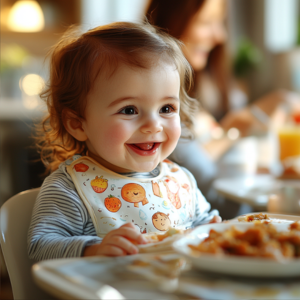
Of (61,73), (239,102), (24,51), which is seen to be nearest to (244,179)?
(61,73)

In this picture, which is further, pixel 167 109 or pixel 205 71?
pixel 205 71

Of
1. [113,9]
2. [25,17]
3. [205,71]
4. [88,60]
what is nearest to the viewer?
[88,60]

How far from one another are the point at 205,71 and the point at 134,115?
171cm

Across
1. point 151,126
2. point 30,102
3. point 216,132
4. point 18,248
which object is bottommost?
point 30,102

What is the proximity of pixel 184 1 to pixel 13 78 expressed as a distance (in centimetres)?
204

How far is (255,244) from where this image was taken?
1.73 feet

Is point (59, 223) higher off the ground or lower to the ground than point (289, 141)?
higher

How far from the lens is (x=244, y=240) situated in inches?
21.2

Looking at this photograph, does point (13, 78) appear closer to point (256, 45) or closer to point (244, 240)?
point (256, 45)

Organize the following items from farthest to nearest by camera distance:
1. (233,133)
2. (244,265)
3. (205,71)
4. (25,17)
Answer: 1. (25,17)
2. (205,71)
3. (233,133)
4. (244,265)

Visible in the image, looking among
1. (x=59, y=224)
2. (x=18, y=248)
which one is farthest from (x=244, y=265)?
(x=18, y=248)

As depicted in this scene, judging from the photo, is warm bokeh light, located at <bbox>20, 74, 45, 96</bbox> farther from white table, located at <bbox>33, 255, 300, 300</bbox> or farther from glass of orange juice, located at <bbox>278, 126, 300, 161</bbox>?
white table, located at <bbox>33, 255, 300, 300</bbox>

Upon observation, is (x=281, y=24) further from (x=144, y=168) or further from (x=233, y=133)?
(x=144, y=168)

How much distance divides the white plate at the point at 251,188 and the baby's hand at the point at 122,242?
0.63 meters
